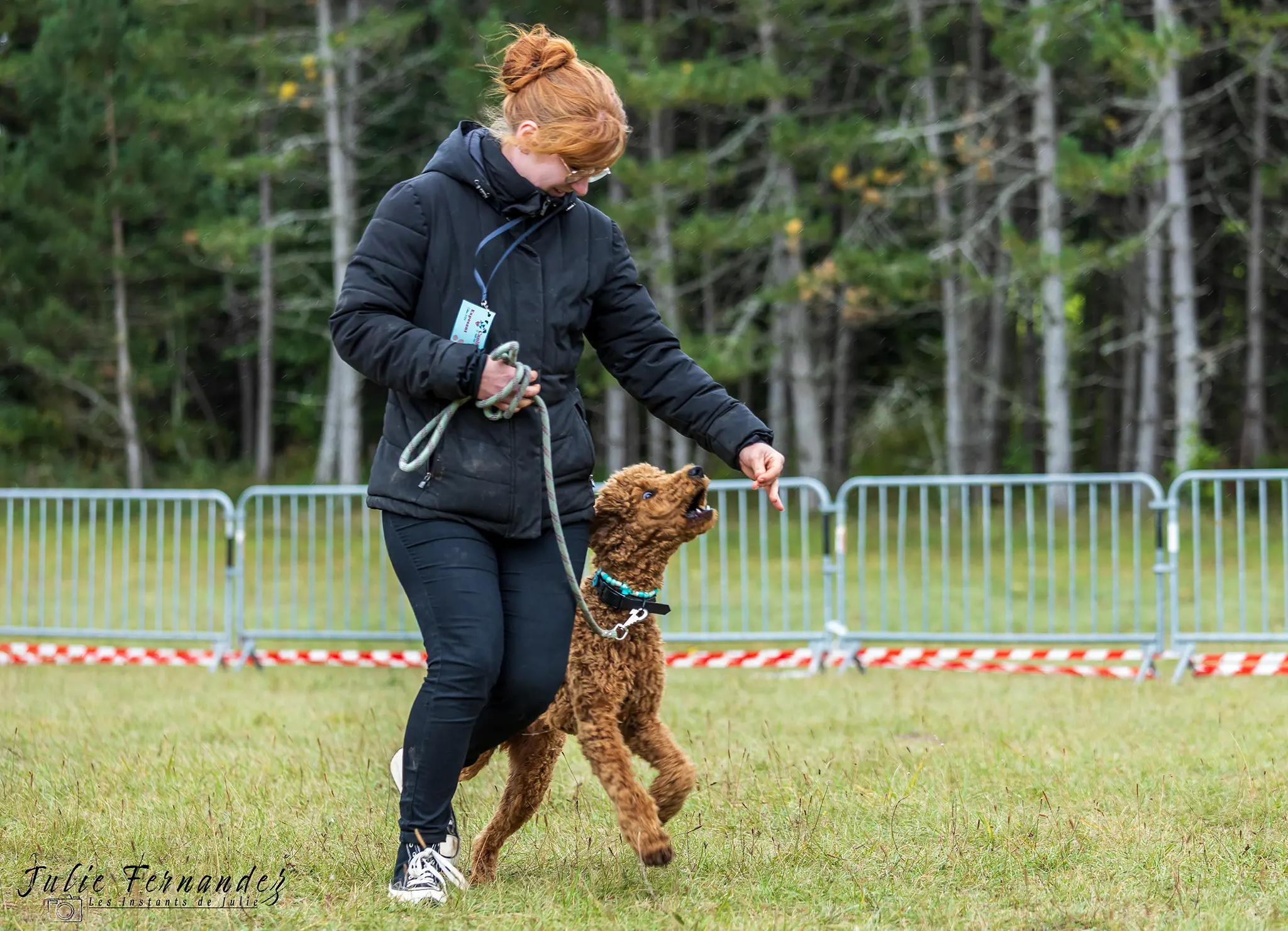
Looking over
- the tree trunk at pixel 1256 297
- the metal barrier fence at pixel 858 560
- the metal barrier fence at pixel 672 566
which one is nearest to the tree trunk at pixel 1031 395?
the tree trunk at pixel 1256 297

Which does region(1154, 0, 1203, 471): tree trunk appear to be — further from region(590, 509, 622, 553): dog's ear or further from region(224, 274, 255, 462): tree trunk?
region(224, 274, 255, 462): tree trunk

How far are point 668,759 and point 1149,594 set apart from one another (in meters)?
8.51

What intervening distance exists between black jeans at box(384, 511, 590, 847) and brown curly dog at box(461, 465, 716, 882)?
13cm

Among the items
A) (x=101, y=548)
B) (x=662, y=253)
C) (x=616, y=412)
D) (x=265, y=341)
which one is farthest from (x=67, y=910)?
(x=265, y=341)

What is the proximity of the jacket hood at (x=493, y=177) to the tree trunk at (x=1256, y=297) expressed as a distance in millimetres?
19502

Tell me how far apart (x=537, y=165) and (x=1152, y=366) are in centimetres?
1808

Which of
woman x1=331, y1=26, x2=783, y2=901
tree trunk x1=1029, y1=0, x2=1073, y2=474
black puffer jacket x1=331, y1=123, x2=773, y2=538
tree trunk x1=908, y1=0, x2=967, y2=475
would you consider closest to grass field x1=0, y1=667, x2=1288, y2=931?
woman x1=331, y1=26, x2=783, y2=901

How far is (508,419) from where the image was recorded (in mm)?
3525

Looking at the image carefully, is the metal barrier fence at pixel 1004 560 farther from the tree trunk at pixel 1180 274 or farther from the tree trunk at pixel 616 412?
the tree trunk at pixel 616 412

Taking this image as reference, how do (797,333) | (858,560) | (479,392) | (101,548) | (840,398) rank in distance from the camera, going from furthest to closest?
(840,398)
(797,333)
(101,548)
(858,560)
(479,392)

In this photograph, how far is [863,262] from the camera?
1825cm

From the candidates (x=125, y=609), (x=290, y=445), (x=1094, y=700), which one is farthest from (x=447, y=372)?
(x=290, y=445)

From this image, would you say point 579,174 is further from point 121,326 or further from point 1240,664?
point 121,326

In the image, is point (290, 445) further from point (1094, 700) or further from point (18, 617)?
point (1094, 700)
